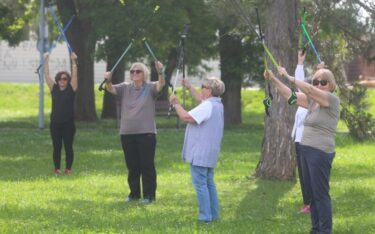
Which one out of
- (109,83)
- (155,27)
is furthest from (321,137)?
(155,27)

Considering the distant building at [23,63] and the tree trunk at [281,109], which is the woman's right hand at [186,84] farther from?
the distant building at [23,63]

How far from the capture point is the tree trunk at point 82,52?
1014 inches

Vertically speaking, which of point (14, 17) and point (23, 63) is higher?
point (14, 17)

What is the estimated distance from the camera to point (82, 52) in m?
27.4

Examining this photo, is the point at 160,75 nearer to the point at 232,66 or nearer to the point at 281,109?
the point at 281,109

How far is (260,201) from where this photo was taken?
11578mm

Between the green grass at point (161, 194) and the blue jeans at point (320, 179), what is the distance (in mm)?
721

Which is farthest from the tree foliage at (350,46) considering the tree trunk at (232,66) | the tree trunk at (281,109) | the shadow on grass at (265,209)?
the tree trunk at (232,66)

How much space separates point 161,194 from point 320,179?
4120mm

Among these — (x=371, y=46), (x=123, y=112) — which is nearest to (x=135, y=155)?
(x=123, y=112)

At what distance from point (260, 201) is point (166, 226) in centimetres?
262

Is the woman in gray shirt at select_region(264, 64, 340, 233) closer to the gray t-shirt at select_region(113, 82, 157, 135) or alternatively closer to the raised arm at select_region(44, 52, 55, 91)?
the gray t-shirt at select_region(113, 82, 157, 135)

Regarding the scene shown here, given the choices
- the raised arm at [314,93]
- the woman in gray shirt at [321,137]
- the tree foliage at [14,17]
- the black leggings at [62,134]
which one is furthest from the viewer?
the tree foliage at [14,17]

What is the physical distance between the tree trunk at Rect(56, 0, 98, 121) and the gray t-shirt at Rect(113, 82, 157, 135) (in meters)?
14.0
